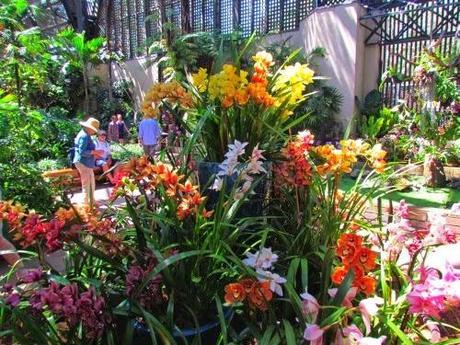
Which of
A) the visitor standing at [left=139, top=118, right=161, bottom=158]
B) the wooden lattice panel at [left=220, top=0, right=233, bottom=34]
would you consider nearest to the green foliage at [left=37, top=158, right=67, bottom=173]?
the visitor standing at [left=139, top=118, right=161, bottom=158]

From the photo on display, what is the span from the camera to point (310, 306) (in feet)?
4.38

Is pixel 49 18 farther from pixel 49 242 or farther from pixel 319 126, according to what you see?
pixel 49 242

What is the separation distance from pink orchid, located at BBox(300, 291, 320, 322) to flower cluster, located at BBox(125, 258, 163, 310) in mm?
560

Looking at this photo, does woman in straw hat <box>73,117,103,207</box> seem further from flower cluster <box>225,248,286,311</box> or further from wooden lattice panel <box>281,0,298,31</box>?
wooden lattice panel <box>281,0,298,31</box>

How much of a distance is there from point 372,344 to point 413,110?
9.48 metres

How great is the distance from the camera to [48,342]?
154 cm

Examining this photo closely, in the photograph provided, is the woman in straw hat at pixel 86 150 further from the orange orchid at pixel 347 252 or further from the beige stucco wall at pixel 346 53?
the beige stucco wall at pixel 346 53

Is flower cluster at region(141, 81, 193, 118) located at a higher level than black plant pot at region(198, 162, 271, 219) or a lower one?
higher

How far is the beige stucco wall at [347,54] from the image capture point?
11.7 m

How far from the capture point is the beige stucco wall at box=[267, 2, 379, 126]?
11711 mm

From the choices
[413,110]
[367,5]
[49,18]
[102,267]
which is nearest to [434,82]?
[413,110]

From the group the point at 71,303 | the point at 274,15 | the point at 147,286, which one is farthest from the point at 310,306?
the point at 274,15

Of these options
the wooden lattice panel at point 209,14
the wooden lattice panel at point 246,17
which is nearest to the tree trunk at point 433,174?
the wooden lattice panel at point 246,17

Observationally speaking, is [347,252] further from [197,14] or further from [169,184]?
[197,14]
